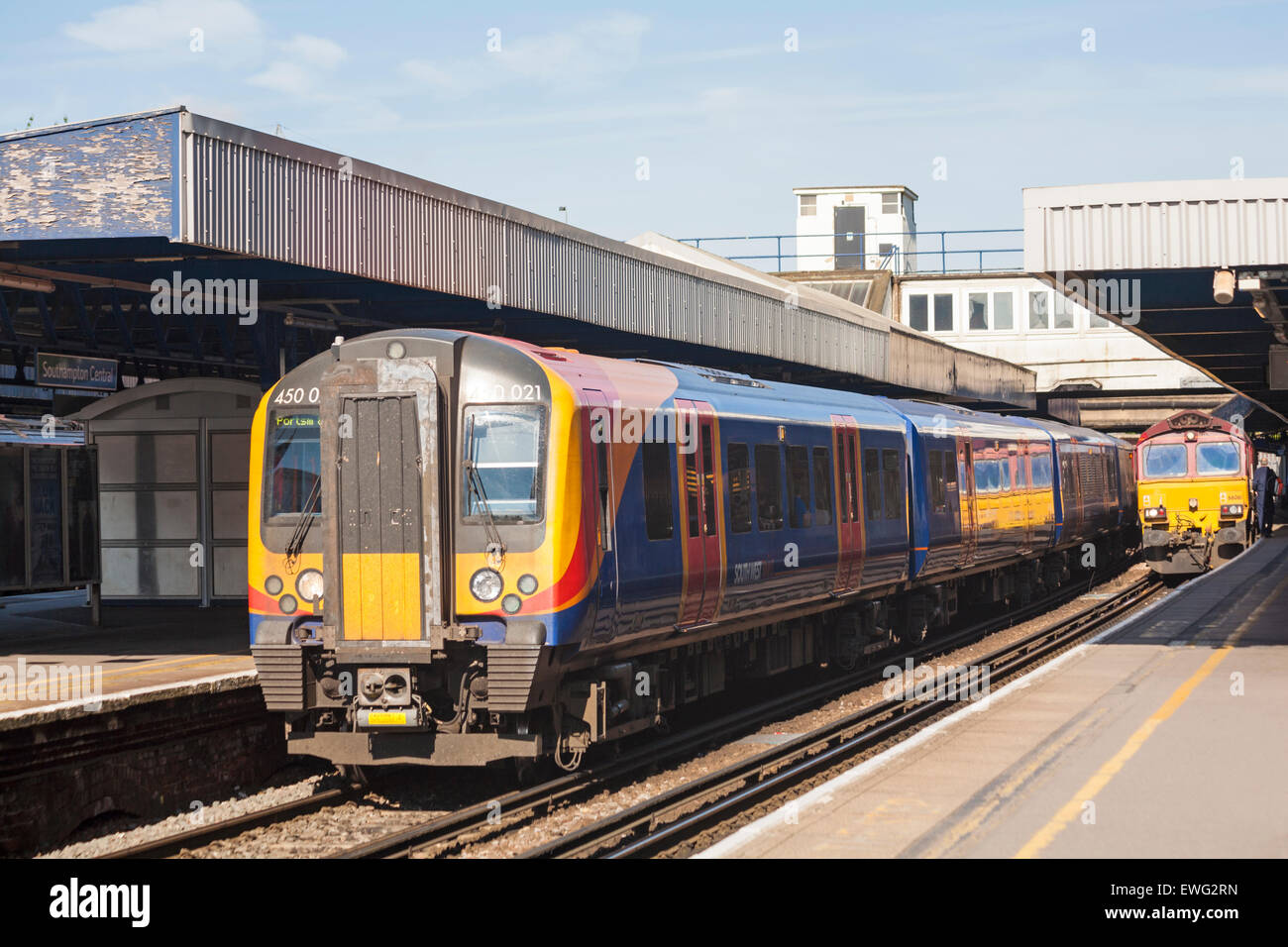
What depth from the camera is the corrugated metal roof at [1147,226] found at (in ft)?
46.7

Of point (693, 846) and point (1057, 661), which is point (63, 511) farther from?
point (1057, 661)

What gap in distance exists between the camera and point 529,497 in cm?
1011

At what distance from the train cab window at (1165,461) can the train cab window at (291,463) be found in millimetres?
23085

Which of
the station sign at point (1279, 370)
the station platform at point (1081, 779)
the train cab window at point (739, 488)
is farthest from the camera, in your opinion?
the station sign at point (1279, 370)

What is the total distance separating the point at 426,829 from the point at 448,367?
10.3 feet

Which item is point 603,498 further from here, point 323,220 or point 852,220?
point 852,220

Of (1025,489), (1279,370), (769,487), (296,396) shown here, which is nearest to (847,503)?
(769,487)

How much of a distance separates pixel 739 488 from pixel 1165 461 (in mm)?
19477

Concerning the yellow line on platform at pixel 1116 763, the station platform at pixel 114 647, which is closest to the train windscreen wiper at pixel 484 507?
the station platform at pixel 114 647

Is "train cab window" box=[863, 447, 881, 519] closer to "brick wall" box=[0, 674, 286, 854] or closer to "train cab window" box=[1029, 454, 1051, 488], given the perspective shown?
"brick wall" box=[0, 674, 286, 854]

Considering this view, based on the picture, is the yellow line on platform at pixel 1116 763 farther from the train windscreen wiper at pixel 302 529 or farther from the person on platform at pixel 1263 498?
the person on platform at pixel 1263 498

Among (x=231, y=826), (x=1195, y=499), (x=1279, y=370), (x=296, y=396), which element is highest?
(x=1279, y=370)

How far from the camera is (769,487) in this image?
45.3ft

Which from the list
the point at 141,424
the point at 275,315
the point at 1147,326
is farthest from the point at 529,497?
the point at 1147,326
